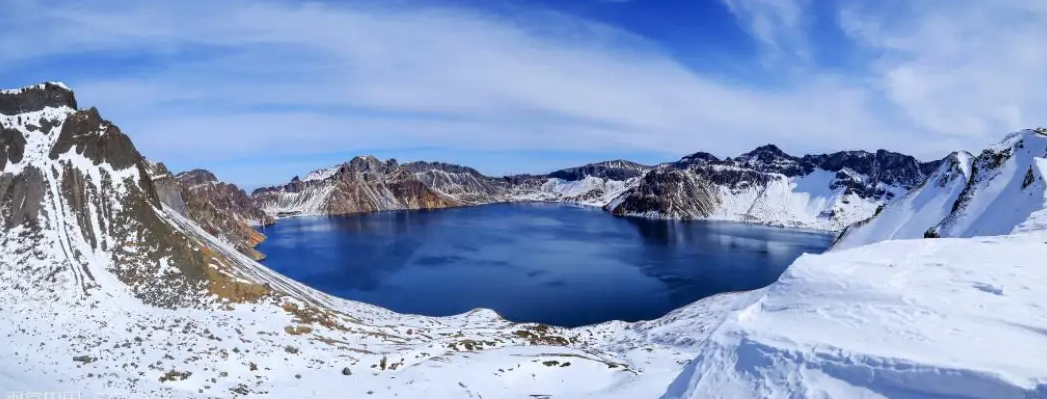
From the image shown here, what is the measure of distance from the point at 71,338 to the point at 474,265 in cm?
8660

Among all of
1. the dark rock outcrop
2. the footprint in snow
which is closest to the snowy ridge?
Result: the dark rock outcrop

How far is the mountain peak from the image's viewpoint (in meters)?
44.6

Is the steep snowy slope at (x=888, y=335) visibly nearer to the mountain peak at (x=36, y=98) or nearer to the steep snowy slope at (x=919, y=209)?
the mountain peak at (x=36, y=98)

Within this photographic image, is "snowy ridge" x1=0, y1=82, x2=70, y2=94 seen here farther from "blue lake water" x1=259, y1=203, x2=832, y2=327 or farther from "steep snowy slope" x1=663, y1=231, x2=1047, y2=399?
"steep snowy slope" x1=663, y1=231, x2=1047, y2=399

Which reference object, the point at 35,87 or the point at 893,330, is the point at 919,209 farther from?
the point at 35,87

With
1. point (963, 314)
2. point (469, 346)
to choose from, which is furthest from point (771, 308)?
point (469, 346)

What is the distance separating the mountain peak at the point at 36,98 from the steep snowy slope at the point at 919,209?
339 ft

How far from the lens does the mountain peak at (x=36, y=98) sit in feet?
146

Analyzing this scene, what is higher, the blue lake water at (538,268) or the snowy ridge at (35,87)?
the snowy ridge at (35,87)

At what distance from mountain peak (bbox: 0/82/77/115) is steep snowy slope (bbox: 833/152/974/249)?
339 ft

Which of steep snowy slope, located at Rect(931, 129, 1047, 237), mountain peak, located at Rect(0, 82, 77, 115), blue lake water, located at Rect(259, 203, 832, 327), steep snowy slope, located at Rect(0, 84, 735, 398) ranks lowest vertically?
blue lake water, located at Rect(259, 203, 832, 327)

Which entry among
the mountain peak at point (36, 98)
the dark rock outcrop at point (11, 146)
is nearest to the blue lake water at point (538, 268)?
the dark rock outcrop at point (11, 146)

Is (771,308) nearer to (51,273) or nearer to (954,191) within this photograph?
(51,273)

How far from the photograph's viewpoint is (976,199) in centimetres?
6053
